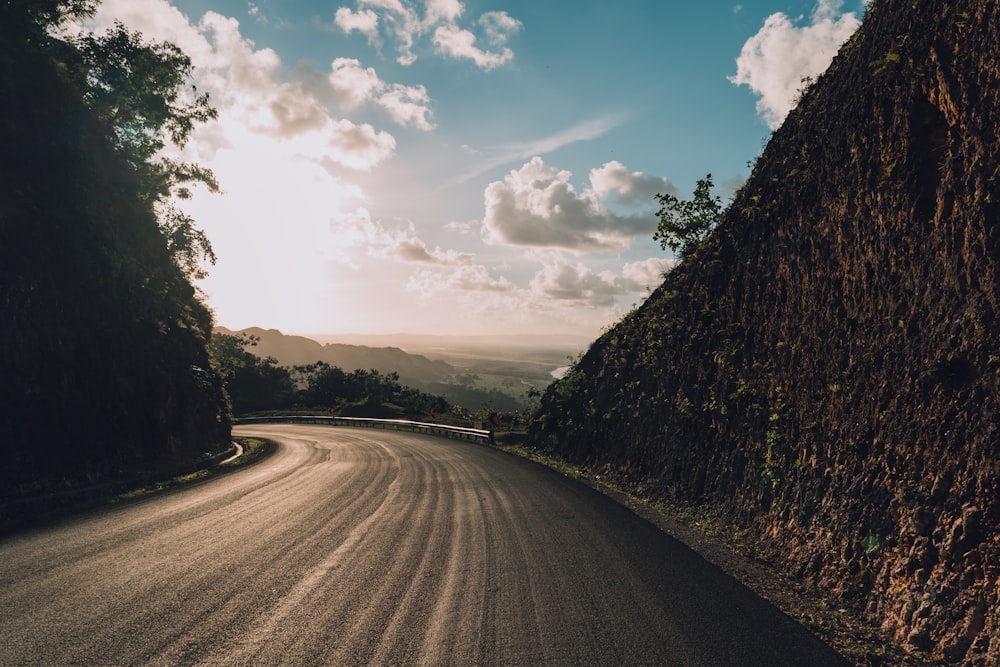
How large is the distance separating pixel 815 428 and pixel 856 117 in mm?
5305

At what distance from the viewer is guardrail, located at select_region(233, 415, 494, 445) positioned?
94.1ft

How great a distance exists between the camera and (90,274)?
15367 millimetres

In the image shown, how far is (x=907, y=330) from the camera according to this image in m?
6.60

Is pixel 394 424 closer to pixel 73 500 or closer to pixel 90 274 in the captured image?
pixel 90 274

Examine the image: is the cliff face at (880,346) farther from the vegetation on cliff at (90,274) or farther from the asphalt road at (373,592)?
the vegetation on cliff at (90,274)

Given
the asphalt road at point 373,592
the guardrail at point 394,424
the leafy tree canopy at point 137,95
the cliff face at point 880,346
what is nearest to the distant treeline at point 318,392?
the guardrail at point 394,424

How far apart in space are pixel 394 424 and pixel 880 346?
34.0 metres

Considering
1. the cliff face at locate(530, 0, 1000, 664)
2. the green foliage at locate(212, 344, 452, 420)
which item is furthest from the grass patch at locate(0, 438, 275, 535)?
the green foliage at locate(212, 344, 452, 420)

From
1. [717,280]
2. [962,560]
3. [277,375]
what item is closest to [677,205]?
[717,280]

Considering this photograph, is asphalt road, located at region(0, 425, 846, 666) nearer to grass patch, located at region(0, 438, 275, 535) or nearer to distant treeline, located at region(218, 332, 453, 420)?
grass patch, located at region(0, 438, 275, 535)

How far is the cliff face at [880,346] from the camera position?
5.32 m

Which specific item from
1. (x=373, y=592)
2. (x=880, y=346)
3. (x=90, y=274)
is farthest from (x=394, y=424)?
(x=880, y=346)

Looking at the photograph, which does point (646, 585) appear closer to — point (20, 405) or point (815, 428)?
point (815, 428)

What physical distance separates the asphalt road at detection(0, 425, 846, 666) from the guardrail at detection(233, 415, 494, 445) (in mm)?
18065
